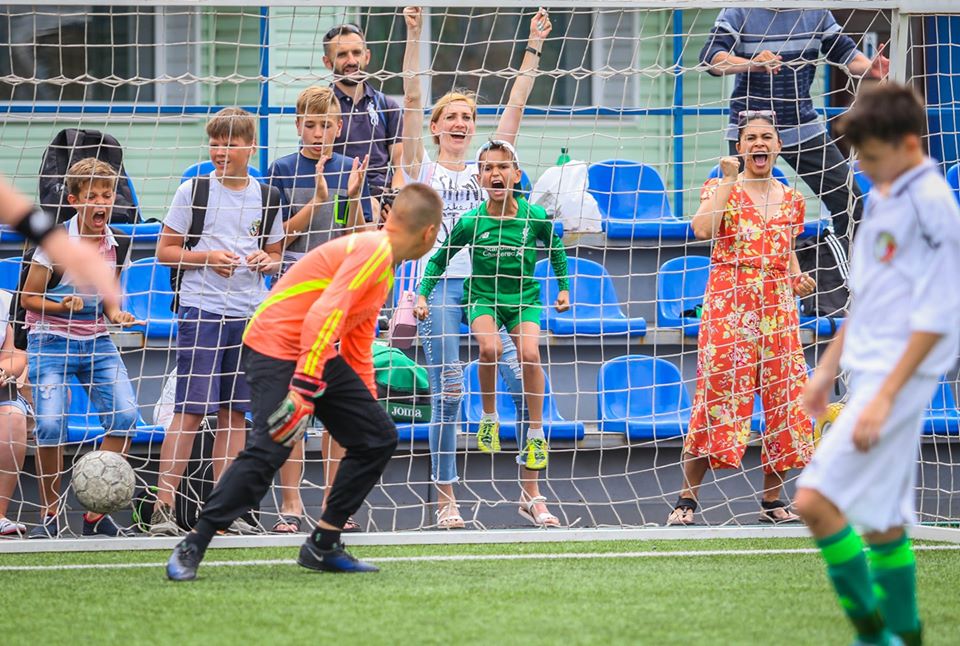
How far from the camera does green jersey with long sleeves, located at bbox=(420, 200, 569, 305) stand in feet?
24.1

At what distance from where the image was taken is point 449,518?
7.20 metres

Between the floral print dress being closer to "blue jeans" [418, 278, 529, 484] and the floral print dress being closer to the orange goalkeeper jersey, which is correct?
"blue jeans" [418, 278, 529, 484]

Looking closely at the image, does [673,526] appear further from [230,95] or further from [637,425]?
[230,95]

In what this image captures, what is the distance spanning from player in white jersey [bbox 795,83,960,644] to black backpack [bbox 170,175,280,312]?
A: 13.1ft

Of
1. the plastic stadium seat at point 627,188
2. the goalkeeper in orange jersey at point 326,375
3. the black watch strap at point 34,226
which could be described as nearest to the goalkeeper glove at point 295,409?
the goalkeeper in orange jersey at point 326,375

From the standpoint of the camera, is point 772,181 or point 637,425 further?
point 637,425

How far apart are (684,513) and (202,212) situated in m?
3.07

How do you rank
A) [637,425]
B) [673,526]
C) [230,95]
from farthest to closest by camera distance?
[230,95] < [637,425] < [673,526]

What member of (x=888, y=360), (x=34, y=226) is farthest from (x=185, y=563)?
(x=888, y=360)

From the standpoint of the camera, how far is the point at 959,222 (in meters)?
3.74

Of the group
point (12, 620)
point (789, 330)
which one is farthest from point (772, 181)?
point (12, 620)

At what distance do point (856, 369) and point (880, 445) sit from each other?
0.80 ft

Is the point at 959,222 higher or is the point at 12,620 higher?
the point at 959,222

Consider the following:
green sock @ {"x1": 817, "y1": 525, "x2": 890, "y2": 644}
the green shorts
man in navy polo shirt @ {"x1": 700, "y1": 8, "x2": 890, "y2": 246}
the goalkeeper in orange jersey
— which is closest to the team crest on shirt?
green sock @ {"x1": 817, "y1": 525, "x2": 890, "y2": 644}
